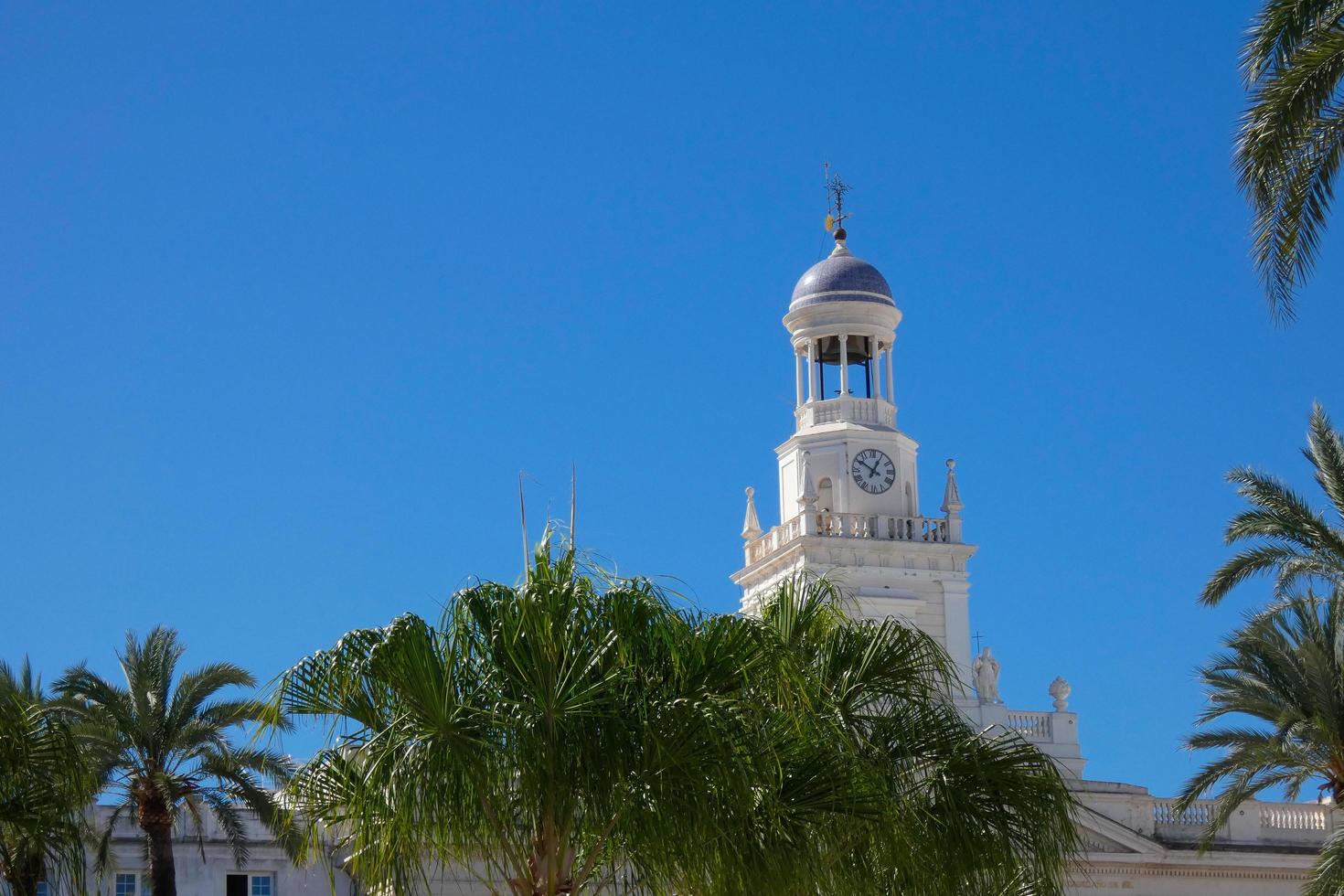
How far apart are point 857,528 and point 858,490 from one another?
3.70 feet

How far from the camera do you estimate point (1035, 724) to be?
61.2 metres

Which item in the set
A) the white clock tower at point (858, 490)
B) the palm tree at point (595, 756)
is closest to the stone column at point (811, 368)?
the white clock tower at point (858, 490)

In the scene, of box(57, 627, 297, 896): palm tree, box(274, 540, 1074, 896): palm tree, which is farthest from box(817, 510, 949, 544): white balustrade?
box(274, 540, 1074, 896): palm tree

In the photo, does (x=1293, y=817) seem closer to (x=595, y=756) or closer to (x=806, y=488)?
(x=806, y=488)

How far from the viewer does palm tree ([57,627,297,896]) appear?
4328 centimetres

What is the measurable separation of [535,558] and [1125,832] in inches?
1396

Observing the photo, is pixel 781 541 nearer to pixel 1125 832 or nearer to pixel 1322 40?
pixel 1125 832

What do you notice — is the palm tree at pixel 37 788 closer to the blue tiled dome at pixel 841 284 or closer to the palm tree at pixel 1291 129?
the palm tree at pixel 1291 129

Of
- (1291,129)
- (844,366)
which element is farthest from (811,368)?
(1291,129)

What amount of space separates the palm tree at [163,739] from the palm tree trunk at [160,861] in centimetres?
2

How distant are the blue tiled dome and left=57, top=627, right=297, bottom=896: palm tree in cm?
2340

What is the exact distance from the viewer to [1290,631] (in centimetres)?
4728

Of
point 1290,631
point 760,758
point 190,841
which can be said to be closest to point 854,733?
point 760,758

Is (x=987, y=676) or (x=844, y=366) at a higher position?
(x=844, y=366)
